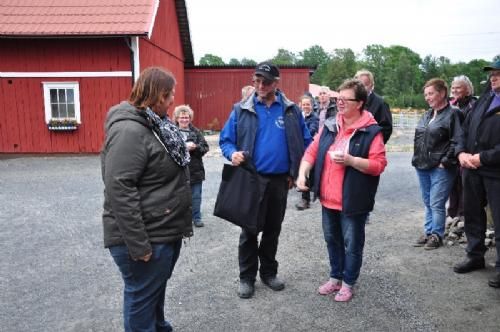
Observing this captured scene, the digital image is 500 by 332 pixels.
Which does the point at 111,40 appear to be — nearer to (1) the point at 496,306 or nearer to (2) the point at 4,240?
(2) the point at 4,240

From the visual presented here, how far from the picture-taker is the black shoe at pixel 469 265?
4.24 meters

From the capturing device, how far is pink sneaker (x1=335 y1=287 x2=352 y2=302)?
370 cm

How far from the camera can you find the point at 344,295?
12.2ft

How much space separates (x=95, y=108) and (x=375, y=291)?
36.3 ft

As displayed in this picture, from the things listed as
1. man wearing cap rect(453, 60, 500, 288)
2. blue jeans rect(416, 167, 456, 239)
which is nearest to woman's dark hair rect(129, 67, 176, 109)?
man wearing cap rect(453, 60, 500, 288)

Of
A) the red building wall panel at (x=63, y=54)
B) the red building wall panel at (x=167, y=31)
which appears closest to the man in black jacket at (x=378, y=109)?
the red building wall panel at (x=63, y=54)

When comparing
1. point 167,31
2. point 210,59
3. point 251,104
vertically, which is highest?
point 210,59

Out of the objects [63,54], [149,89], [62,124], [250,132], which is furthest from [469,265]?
[63,54]

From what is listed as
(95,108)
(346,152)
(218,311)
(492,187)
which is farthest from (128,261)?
(95,108)

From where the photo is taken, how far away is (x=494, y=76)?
3.93 meters

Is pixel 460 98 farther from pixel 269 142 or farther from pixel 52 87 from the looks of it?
pixel 52 87

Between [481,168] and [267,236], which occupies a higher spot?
[481,168]

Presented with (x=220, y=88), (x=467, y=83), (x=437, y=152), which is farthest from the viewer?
(x=220, y=88)

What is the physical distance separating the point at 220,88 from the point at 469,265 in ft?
54.6
